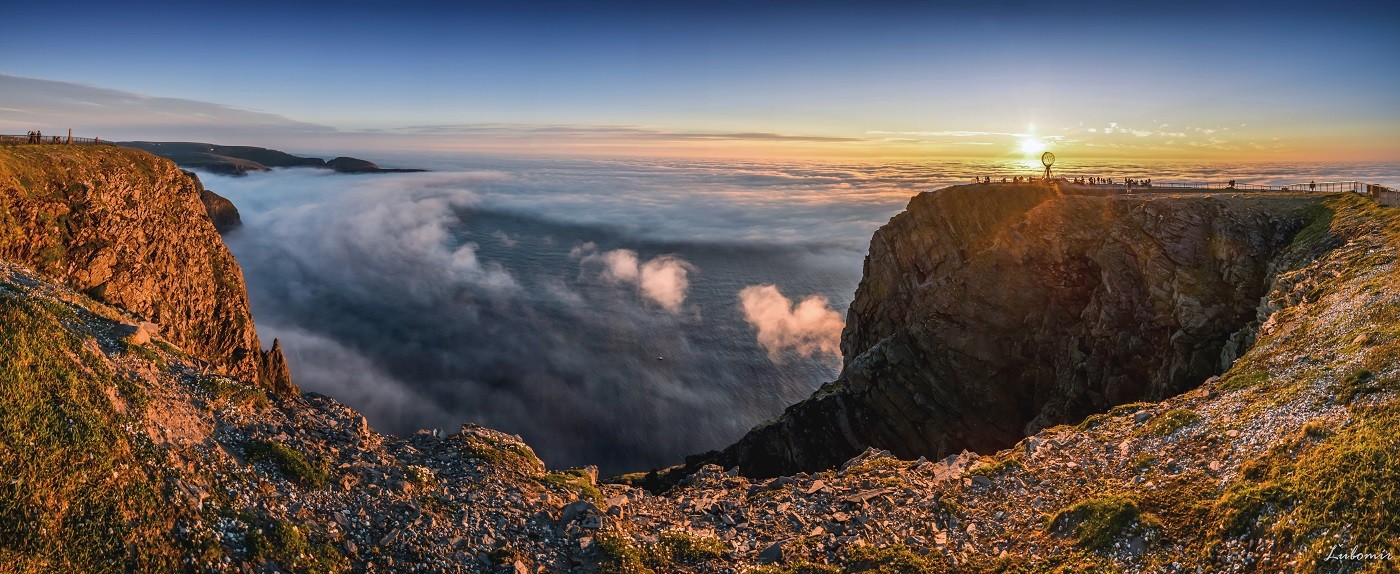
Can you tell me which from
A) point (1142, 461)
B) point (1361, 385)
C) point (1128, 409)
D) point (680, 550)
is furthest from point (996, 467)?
point (680, 550)

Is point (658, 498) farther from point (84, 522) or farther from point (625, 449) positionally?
→ point (625, 449)

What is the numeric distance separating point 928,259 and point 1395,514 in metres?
62.6

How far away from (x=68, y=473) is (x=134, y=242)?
56709mm

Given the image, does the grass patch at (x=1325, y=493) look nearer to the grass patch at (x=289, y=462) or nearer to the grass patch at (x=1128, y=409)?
the grass patch at (x=1128, y=409)

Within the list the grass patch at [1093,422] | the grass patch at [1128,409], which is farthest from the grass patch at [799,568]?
the grass patch at [1128,409]

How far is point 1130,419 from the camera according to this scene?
33188mm

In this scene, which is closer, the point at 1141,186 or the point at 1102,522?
the point at 1102,522

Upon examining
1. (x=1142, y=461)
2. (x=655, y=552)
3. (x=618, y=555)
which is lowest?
(x=655, y=552)

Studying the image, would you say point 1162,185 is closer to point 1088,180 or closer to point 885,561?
point 1088,180

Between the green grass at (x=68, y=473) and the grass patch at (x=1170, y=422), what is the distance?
130 feet

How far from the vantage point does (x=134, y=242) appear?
204 feet

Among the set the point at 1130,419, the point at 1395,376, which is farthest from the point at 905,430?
the point at 1395,376

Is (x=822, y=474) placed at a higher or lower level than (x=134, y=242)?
lower

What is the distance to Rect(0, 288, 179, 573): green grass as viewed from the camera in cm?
1811
